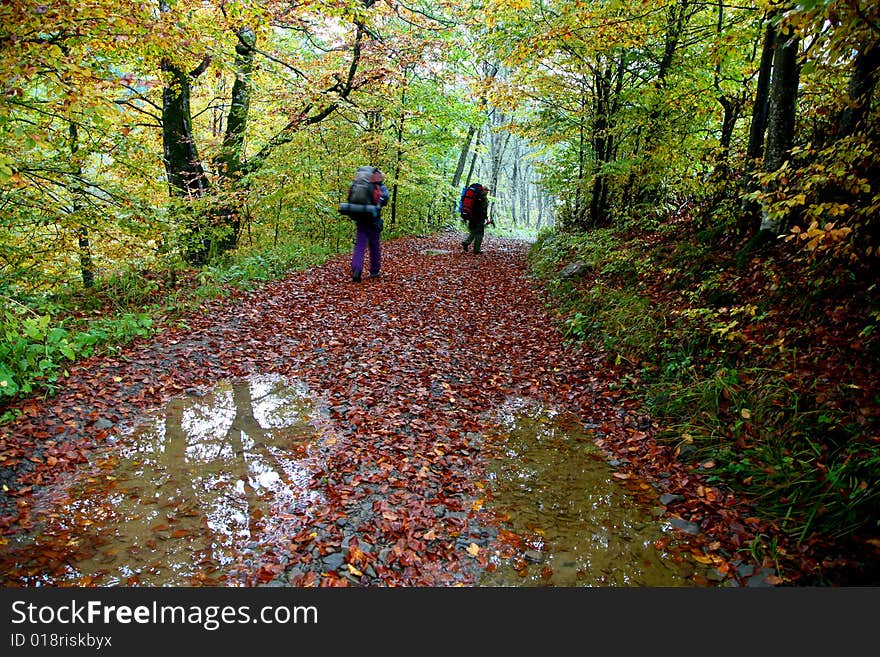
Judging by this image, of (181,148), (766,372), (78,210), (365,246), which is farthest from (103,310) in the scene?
(766,372)

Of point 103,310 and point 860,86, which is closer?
point 860,86

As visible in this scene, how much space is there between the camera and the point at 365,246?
1049 cm

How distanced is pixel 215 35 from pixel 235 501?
26.8ft

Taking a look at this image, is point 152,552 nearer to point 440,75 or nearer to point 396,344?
point 396,344

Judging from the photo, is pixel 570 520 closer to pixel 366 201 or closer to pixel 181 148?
pixel 366 201

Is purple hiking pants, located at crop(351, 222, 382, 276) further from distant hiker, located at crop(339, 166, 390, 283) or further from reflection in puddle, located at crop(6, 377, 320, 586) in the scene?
reflection in puddle, located at crop(6, 377, 320, 586)

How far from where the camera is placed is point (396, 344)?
24.2ft

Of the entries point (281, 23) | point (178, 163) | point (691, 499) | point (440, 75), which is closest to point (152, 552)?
point (691, 499)

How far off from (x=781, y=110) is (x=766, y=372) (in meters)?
3.82

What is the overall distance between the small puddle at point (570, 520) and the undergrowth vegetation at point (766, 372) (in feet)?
2.57

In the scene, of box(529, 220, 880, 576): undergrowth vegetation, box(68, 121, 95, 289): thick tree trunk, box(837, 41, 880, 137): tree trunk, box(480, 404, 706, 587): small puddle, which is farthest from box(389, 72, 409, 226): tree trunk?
box(480, 404, 706, 587): small puddle

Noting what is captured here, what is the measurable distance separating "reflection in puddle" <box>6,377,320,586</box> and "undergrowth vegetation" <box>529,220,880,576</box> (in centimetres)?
391

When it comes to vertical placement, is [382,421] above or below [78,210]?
below

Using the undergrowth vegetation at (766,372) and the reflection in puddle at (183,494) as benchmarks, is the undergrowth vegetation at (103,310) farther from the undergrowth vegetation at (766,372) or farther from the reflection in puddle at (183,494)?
the undergrowth vegetation at (766,372)
